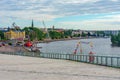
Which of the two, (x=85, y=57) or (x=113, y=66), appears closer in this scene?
(x=113, y=66)

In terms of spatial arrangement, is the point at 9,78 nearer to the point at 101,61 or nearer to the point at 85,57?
the point at 101,61

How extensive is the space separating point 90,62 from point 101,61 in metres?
2.77

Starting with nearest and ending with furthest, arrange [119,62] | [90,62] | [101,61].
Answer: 1. [119,62]
2. [101,61]
3. [90,62]

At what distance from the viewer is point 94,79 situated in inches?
810

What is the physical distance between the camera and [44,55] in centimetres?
5619

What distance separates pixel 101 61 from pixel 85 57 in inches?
181

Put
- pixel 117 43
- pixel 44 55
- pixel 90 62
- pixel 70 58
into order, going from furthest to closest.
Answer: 1. pixel 117 43
2. pixel 44 55
3. pixel 70 58
4. pixel 90 62

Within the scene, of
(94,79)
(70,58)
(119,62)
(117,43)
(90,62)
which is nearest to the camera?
(94,79)

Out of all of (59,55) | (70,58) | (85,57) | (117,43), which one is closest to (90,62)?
(85,57)

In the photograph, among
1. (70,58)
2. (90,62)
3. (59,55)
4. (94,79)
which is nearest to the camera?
(94,79)

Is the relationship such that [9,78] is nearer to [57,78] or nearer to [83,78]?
[57,78]

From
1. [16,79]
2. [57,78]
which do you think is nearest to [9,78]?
[16,79]

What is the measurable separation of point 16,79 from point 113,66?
11.5 meters

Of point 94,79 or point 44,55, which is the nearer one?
point 94,79
